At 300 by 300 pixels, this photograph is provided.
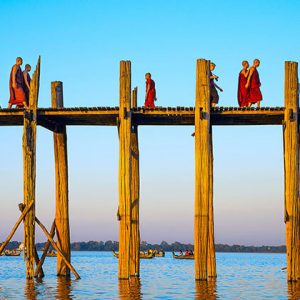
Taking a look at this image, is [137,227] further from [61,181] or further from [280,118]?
[280,118]

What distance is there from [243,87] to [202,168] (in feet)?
11.0

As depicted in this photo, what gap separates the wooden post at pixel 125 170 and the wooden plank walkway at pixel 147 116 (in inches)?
16.3

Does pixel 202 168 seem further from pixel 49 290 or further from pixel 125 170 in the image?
pixel 49 290

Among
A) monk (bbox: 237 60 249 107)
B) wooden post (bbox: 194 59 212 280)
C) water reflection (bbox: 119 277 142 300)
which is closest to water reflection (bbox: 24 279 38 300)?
water reflection (bbox: 119 277 142 300)

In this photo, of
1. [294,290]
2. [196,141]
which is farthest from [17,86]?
[294,290]

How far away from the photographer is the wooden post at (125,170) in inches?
1097

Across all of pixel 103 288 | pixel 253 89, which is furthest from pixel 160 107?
pixel 103 288

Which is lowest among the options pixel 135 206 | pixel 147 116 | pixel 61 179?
pixel 135 206

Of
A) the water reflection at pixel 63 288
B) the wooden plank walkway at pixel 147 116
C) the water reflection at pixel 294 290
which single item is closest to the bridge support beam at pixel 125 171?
the wooden plank walkway at pixel 147 116

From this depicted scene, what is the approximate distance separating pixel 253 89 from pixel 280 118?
1469 millimetres

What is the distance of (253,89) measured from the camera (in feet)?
94.4

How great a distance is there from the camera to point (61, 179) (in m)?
31.5

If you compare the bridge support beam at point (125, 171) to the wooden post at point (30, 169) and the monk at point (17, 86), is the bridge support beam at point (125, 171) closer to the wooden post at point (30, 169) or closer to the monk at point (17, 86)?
the wooden post at point (30, 169)

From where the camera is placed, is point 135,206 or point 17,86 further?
point 135,206
